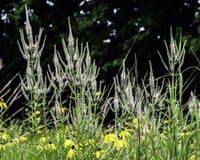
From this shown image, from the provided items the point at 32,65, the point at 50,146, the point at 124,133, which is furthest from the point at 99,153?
the point at 32,65

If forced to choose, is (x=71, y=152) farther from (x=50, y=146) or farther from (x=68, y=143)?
(x=50, y=146)

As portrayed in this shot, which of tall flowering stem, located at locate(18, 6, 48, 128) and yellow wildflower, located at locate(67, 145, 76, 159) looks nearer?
tall flowering stem, located at locate(18, 6, 48, 128)

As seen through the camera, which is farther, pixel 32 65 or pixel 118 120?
pixel 118 120

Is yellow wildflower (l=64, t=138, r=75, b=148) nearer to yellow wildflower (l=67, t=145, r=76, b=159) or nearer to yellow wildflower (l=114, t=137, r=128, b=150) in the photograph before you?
yellow wildflower (l=67, t=145, r=76, b=159)

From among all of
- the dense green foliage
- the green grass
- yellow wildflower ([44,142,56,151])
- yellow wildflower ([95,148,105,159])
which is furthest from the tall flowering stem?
the dense green foliage

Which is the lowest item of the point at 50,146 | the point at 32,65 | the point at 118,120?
the point at 50,146

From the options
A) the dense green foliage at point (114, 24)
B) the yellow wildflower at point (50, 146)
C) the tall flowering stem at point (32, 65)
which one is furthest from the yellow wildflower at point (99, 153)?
the dense green foliage at point (114, 24)

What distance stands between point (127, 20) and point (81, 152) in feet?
27.4

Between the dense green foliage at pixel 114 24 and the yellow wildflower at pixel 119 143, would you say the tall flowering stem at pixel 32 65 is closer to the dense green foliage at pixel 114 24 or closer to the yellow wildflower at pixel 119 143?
the yellow wildflower at pixel 119 143

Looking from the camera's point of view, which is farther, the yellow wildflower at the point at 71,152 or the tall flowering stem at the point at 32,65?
the yellow wildflower at the point at 71,152

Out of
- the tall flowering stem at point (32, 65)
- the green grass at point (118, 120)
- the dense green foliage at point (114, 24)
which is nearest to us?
the green grass at point (118, 120)

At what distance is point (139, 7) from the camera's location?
37.2 feet

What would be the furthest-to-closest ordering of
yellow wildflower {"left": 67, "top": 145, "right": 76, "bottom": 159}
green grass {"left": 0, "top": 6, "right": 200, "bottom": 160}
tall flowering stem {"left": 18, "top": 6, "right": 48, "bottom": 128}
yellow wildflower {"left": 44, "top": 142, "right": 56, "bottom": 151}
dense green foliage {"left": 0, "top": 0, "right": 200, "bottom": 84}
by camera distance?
dense green foliage {"left": 0, "top": 0, "right": 200, "bottom": 84}
yellow wildflower {"left": 44, "top": 142, "right": 56, "bottom": 151}
yellow wildflower {"left": 67, "top": 145, "right": 76, "bottom": 159}
tall flowering stem {"left": 18, "top": 6, "right": 48, "bottom": 128}
green grass {"left": 0, "top": 6, "right": 200, "bottom": 160}

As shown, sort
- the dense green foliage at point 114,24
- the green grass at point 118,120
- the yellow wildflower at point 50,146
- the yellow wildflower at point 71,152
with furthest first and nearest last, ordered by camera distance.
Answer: the dense green foliage at point 114,24 < the yellow wildflower at point 50,146 < the yellow wildflower at point 71,152 < the green grass at point 118,120
